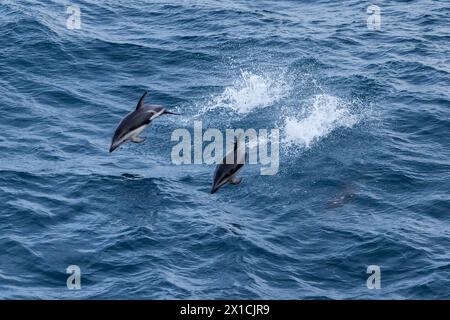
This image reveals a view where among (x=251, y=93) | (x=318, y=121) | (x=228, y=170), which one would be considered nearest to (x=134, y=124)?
(x=228, y=170)

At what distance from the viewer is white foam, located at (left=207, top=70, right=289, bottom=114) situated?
113 feet

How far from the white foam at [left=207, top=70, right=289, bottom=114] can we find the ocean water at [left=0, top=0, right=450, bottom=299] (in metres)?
0.08

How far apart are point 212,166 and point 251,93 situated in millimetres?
5674

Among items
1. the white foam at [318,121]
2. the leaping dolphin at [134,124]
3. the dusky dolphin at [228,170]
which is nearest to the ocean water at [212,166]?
the white foam at [318,121]

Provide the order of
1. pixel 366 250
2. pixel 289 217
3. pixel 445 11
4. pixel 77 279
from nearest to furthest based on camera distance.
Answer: pixel 77 279, pixel 366 250, pixel 289 217, pixel 445 11

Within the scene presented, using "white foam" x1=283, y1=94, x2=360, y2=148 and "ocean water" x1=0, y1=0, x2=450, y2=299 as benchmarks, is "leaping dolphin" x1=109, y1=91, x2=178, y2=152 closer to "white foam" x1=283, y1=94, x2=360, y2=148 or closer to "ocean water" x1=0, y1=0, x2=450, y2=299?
"ocean water" x1=0, y1=0, x2=450, y2=299

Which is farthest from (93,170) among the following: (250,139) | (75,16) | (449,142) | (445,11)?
(445,11)

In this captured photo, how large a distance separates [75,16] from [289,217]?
805 inches

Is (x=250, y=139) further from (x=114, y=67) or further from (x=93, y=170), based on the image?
(x=114, y=67)

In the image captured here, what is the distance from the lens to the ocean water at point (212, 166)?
24.7 metres

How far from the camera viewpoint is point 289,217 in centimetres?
2742

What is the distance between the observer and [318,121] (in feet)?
108

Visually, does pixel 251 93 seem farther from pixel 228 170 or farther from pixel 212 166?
pixel 228 170

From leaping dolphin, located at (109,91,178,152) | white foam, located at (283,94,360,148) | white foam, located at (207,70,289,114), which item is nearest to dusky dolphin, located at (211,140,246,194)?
leaping dolphin, located at (109,91,178,152)
